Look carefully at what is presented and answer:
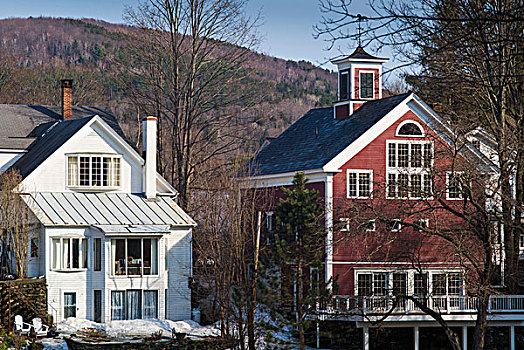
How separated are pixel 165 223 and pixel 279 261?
9835mm

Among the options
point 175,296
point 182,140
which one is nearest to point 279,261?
point 175,296

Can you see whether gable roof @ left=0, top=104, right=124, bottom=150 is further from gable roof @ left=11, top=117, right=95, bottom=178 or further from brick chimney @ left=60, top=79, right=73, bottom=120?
gable roof @ left=11, top=117, right=95, bottom=178

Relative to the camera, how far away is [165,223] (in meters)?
36.2

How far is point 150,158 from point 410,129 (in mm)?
11948

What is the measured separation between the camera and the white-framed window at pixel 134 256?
35.0 metres

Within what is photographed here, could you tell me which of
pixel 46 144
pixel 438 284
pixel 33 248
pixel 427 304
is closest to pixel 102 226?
pixel 33 248

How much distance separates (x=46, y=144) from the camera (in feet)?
125

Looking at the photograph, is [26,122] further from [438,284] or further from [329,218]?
[438,284]

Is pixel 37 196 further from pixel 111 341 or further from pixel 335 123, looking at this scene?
pixel 335 123

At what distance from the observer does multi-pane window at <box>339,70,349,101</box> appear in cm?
3831

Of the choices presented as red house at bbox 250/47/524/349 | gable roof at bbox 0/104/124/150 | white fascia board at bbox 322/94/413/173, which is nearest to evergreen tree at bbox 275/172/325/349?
red house at bbox 250/47/524/349

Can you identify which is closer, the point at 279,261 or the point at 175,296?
the point at 279,261

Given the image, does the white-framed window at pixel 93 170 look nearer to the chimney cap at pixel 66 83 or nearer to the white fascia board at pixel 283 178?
the chimney cap at pixel 66 83

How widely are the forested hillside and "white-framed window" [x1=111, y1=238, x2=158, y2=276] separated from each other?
31.6 meters
